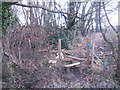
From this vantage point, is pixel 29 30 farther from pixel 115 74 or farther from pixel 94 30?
pixel 94 30

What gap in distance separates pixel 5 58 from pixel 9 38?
2.68 feet

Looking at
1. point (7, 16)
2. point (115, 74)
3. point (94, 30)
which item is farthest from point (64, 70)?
point (94, 30)

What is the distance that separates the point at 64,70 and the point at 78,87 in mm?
925

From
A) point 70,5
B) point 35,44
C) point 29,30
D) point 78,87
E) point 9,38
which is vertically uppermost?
point 70,5

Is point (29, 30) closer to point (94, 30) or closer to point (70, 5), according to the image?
point (70, 5)

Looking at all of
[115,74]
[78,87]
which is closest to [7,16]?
[78,87]

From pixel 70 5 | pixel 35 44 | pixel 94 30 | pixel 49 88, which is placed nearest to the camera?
pixel 49 88

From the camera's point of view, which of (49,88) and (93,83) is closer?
(49,88)

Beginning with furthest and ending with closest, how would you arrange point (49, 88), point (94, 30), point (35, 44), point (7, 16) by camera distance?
point (94, 30) < point (7, 16) < point (35, 44) < point (49, 88)

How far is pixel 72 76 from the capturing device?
4316mm

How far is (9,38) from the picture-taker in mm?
3881

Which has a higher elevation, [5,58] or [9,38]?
[9,38]

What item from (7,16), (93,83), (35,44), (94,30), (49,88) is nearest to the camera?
(49,88)

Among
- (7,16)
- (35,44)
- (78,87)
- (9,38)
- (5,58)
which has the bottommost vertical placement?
(78,87)
